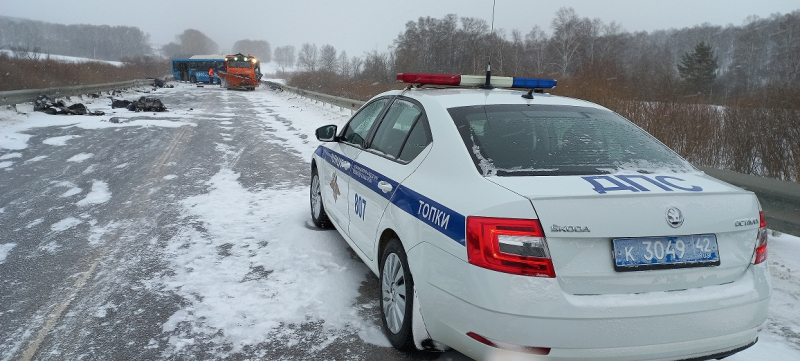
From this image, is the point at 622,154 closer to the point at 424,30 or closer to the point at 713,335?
the point at 713,335

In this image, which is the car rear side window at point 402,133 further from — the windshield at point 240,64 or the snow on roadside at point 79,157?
the windshield at point 240,64

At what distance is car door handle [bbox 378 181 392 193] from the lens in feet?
10.9

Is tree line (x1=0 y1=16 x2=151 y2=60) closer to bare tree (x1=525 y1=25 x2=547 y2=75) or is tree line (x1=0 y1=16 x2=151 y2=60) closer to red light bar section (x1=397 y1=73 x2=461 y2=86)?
bare tree (x1=525 y1=25 x2=547 y2=75)

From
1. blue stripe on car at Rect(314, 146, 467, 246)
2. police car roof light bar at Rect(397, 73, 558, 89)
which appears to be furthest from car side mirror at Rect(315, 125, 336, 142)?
police car roof light bar at Rect(397, 73, 558, 89)

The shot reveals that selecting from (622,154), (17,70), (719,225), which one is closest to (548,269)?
(719,225)

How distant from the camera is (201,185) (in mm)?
7797

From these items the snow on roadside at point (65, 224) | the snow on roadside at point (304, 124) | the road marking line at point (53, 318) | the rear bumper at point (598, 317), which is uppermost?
the rear bumper at point (598, 317)

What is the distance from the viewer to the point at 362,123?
15.2 ft

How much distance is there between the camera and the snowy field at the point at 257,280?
332 cm

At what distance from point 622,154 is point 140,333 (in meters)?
3.22

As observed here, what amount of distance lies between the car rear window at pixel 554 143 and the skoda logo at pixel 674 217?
440 millimetres

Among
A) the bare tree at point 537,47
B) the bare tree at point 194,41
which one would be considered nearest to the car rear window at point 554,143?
the bare tree at point 537,47

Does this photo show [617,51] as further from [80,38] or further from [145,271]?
[80,38]

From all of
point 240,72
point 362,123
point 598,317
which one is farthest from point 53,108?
point 240,72
